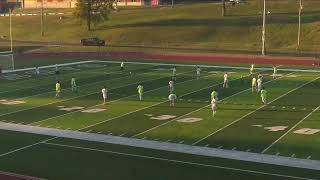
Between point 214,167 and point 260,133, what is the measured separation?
5.83m

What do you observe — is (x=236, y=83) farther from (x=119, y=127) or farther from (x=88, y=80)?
(x=119, y=127)

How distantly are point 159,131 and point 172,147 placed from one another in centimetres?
310

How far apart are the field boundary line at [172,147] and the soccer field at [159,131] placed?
0.04 meters

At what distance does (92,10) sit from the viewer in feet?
296

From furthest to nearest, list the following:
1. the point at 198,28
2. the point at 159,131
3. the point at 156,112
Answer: the point at 198,28, the point at 156,112, the point at 159,131

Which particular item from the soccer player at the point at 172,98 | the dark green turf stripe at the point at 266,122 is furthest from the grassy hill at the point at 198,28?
the soccer player at the point at 172,98

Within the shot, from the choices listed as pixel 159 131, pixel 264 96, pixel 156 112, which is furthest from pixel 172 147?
pixel 264 96

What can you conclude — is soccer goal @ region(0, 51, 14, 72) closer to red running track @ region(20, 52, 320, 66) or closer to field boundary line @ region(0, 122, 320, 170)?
red running track @ region(20, 52, 320, 66)

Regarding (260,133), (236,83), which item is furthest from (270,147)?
(236,83)

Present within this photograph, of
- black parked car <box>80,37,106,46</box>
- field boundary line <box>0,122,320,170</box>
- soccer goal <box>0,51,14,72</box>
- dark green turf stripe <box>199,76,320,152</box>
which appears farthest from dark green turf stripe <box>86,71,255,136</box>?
black parked car <box>80,37,106,46</box>

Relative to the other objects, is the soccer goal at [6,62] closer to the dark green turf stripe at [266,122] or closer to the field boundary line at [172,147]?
the field boundary line at [172,147]

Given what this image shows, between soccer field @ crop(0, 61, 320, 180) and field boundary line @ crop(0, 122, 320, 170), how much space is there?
4cm

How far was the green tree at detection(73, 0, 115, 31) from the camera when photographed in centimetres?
8947

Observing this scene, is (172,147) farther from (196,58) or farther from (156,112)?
(196,58)
